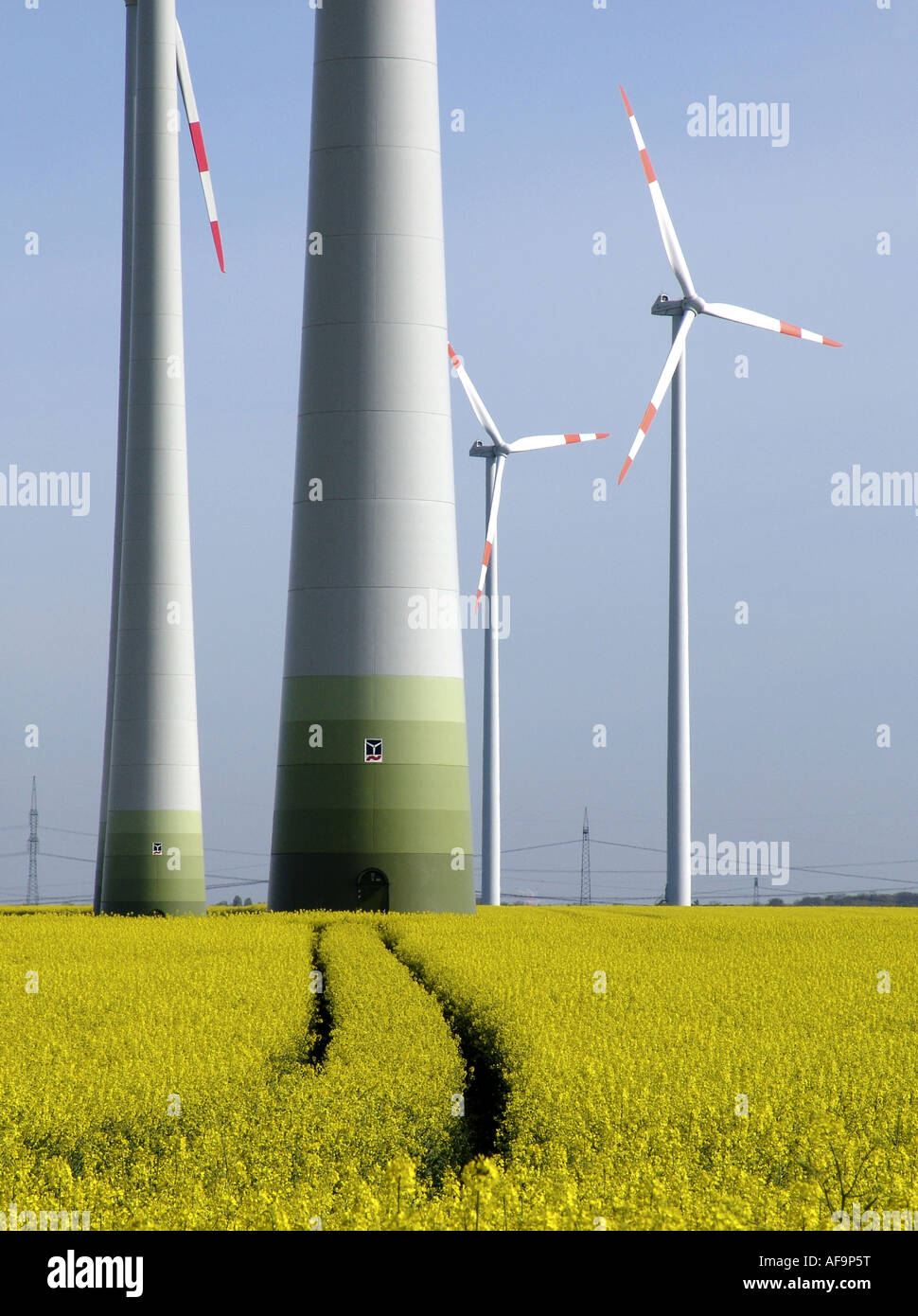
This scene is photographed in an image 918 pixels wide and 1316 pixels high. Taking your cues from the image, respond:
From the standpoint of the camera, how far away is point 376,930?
34.3 metres

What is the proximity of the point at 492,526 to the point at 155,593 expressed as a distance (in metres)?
21.2

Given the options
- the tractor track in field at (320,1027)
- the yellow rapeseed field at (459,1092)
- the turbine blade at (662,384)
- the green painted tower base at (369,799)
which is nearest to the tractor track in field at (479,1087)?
the yellow rapeseed field at (459,1092)

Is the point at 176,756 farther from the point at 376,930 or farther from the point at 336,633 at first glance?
the point at 376,930

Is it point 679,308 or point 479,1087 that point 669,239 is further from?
point 479,1087

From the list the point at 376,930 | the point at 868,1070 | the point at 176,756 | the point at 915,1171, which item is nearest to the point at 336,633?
the point at 376,930

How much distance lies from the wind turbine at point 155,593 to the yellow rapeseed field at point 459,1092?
99.3 ft

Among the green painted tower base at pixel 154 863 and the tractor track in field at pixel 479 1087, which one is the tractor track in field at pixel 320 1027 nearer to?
the tractor track in field at pixel 479 1087

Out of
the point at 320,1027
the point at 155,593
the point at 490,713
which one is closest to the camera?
the point at 320,1027

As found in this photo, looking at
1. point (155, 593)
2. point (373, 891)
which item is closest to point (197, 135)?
point (155, 593)

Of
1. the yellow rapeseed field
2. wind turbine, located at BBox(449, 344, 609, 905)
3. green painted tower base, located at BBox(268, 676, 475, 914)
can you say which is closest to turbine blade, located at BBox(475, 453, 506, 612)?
wind turbine, located at BBox(449, 344, 609, 905)

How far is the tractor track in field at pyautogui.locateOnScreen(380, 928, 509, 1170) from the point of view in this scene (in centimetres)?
1595

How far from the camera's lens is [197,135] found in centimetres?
5844

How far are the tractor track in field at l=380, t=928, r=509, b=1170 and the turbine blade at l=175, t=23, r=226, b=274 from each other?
42.0m

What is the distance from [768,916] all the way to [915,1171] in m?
31.2
